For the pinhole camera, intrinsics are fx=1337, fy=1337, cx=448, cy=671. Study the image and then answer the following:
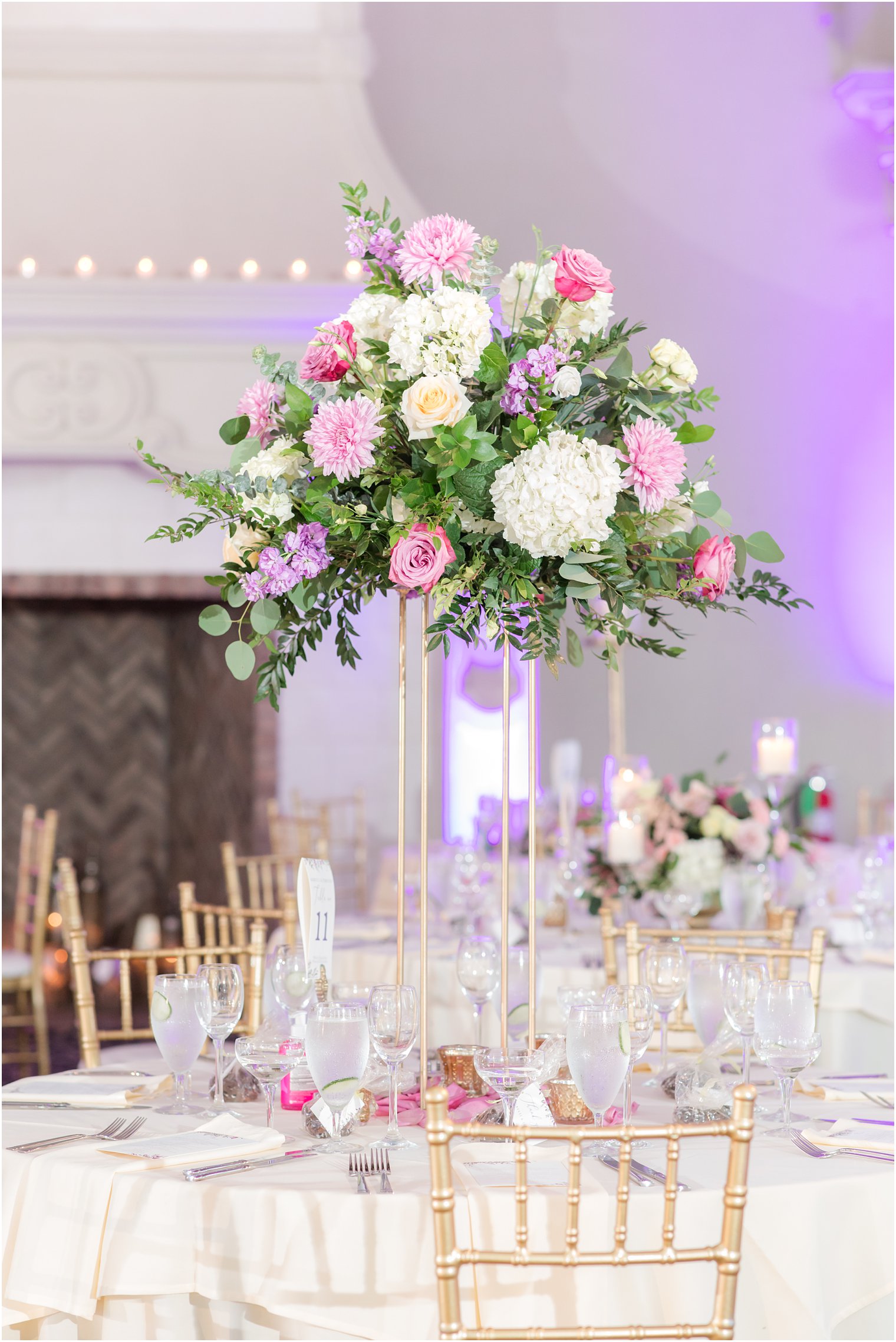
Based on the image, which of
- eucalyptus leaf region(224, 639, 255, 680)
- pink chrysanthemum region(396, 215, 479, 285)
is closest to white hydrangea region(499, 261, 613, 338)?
pink chrysanthemum region(396, 215, 479, 285)

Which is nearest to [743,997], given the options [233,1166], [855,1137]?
[855,1137]

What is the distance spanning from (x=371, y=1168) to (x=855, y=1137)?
2.18 feet

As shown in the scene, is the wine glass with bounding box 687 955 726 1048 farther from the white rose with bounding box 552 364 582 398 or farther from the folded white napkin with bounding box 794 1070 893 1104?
the white rose with bounding box 552 364 582 398

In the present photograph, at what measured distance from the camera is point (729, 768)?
693 cm

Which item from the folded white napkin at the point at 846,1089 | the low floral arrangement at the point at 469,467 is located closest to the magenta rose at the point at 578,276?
the low floral arrangement at the point at 469,467

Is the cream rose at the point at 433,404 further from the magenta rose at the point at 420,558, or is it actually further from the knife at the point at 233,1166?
the knife at the point at 233,1166

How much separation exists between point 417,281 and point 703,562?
55 cm

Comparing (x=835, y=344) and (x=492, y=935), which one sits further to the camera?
(x=835, y=344)

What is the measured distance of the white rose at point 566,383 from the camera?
1.78 m

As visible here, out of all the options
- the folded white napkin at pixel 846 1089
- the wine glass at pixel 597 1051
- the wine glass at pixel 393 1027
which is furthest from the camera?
the folded white napkin at pixel 846 1089

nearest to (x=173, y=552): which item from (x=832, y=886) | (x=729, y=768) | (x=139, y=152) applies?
(x=139, y=152)

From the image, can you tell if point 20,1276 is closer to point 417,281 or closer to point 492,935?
point 417,281

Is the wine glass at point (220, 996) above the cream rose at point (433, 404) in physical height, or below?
below

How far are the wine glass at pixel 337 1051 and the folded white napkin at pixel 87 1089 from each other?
0.46 meters
